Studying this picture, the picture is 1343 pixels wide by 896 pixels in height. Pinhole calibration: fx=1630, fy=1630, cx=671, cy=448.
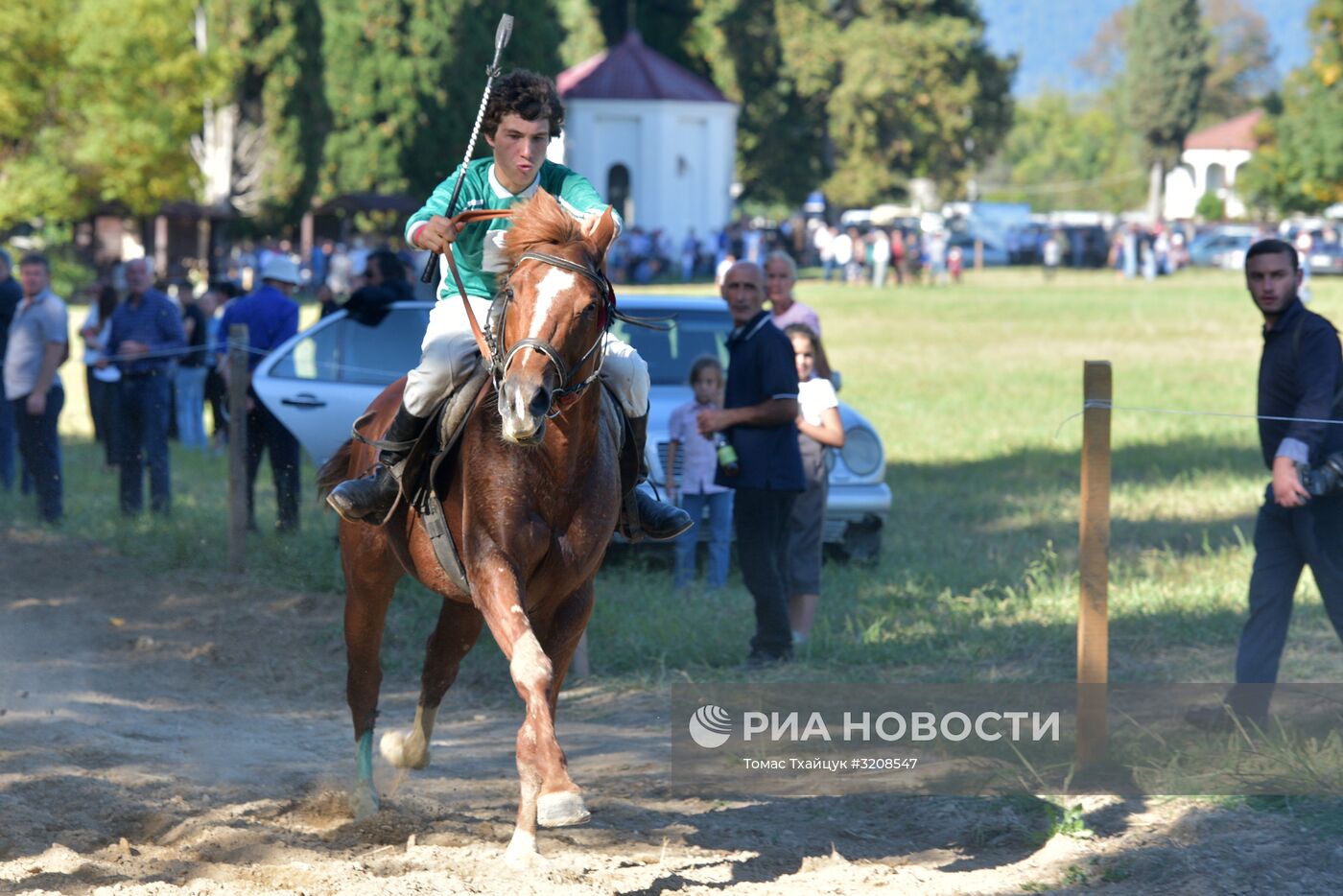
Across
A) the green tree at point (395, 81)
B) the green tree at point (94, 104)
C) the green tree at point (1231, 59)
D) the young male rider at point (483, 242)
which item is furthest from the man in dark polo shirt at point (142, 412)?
the green tree at point (1231, 59)

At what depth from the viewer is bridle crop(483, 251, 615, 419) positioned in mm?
5188

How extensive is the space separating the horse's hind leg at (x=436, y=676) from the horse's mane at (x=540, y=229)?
202cm

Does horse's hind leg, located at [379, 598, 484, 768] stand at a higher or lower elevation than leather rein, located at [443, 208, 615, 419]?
lower

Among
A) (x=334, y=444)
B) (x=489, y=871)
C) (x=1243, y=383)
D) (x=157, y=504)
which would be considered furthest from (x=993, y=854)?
(x=1243, y=383)

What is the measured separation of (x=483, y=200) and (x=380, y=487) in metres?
1.16

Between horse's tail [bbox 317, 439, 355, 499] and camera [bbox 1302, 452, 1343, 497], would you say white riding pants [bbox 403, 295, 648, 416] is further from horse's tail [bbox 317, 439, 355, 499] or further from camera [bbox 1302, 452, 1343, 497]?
camera [bbox 1302, 452, 1343, 497]

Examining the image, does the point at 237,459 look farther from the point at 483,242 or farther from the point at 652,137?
the point at 652,137

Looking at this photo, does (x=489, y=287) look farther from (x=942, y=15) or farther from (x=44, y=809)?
(x=942, y=15)

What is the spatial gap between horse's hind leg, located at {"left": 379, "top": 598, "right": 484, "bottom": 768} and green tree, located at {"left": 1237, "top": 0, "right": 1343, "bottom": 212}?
81.2 ft

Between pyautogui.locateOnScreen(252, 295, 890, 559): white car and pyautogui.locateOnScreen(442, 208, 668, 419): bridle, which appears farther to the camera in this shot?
pyautogui.locateOnScreen(252, 295, 890, 559): white car

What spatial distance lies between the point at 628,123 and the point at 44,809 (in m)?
67.3

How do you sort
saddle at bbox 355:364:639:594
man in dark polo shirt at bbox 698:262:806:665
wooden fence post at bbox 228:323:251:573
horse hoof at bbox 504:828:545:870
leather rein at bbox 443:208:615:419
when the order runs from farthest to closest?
1. wooden fence post at bbox 228:323:251:573
2. man in dark polo shirt at bbox 698:262:806:665
3. saddle at bbox 355:364:639:594
4. horse hoof at bbox 504:828:545:870
5. leather rein at bbox 443:208:615:419

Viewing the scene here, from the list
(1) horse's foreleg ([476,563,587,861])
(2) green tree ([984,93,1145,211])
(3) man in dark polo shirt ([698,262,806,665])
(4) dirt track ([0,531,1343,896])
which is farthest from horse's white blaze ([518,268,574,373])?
(2) green tree ([984,93,1145,211])

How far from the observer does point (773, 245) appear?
6769 cm
